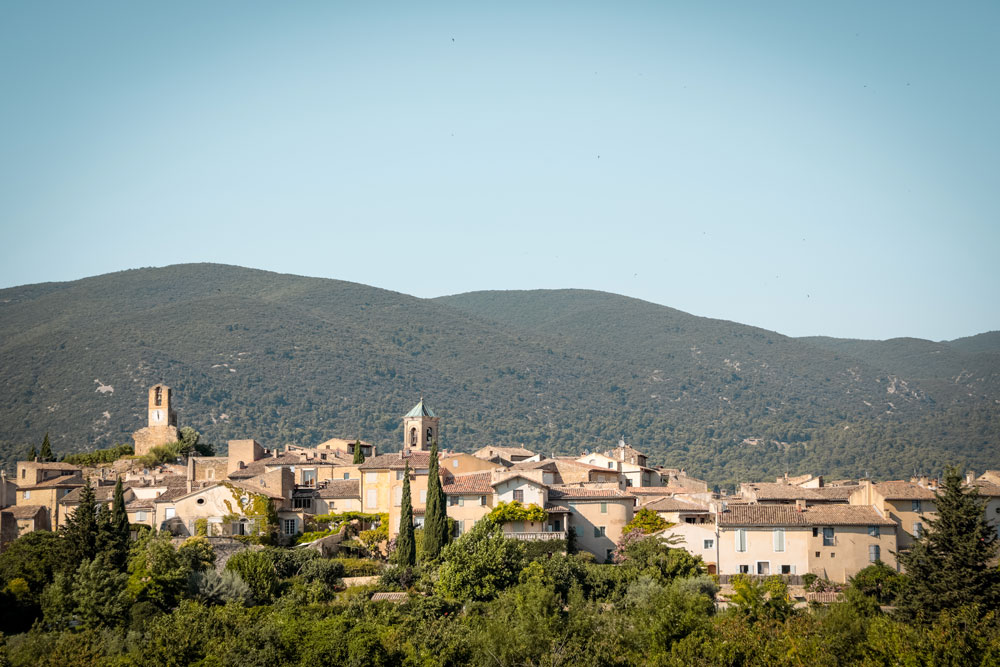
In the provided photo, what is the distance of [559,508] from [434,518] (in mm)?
6563

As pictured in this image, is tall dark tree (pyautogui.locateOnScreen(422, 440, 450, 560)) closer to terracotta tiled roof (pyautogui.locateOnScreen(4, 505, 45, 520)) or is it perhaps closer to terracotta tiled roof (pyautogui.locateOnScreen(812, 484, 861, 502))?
terracotta tiled roof (pyautogui.locateOnScreen(812, 484, 861, 502))

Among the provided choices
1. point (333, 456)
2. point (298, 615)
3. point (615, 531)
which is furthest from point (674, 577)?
point (333, 456)

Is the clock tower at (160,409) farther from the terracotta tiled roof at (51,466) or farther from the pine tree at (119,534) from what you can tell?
the pine tree at (119,534)

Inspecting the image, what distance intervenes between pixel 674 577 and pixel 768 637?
38.5ft

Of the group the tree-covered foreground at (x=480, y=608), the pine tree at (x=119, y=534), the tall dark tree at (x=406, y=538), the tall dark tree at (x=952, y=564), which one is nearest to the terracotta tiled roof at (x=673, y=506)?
the tree-covered foreground at (x=480, y=608)

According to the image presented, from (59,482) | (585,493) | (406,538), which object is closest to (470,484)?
(406,538)

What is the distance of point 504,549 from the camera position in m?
65.8

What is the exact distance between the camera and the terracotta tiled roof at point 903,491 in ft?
235

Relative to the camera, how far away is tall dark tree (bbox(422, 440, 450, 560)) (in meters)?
68.9

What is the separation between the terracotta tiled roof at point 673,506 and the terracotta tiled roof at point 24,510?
3716 centimetres

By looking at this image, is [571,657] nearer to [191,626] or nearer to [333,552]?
[191,626]

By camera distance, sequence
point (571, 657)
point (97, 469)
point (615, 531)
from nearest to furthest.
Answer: point (571, 657) → point (615, 531) → point (97, 469)

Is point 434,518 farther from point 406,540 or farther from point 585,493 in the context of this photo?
point 585,493

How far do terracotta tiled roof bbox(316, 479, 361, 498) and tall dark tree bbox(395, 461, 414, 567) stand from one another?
9.09 metres
